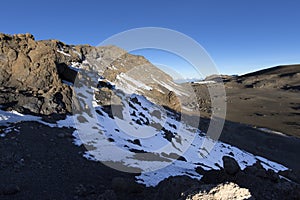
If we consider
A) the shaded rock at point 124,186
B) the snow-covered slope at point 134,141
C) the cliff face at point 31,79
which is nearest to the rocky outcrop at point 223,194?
the shaded rock at point 124,186

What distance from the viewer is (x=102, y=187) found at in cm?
1126

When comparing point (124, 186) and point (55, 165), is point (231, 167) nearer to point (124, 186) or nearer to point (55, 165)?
point (124, 186)

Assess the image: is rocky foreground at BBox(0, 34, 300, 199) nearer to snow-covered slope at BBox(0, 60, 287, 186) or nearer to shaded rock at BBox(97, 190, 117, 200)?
shaded rock at BBox(97, 190, 117, 200)

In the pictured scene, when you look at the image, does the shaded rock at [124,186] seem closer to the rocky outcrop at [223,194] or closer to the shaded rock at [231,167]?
the rocky outcrop at [223,194]

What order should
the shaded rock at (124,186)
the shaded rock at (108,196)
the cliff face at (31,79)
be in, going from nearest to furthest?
the shaded rock at (108,196) → the shaded rock at (124,186) → the cliff face at (31,79)

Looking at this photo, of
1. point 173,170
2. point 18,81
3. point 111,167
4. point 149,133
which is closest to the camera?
point 111,167

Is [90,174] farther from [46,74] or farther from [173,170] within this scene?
[46,74]

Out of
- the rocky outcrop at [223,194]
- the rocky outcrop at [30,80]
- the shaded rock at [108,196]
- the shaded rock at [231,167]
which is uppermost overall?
the rocky outcrop at [30,80]

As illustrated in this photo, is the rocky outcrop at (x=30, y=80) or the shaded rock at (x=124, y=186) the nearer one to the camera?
the shaded rock at (x=124, y=186)

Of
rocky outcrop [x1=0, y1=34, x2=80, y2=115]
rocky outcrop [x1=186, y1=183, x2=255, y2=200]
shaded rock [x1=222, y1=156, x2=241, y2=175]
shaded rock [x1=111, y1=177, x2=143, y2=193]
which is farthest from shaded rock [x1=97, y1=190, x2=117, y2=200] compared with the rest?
rocky outcrop [x1=0, y1=34, x2=80, y2=115]

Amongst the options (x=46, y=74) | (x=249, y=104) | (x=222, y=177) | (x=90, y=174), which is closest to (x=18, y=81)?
(x=46, y=74)

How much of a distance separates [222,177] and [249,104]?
292 ft

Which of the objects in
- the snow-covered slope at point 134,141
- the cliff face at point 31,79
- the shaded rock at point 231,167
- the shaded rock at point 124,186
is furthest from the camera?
the cliff face at point 31,79

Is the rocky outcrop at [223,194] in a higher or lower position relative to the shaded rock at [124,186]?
higher
